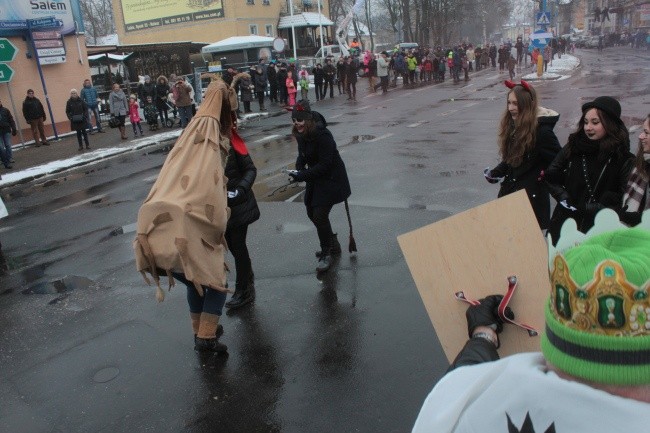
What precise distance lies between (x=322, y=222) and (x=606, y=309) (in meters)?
4.94

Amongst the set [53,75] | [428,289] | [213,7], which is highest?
[213,7]

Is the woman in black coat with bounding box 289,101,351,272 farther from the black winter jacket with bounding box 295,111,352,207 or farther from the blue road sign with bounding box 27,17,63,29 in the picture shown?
the blue road sign with bounding box 27,17,63,29

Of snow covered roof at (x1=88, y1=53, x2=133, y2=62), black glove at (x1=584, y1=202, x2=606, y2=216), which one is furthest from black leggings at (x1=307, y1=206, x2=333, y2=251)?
snow covered roof at (x1=88, y1=53, x2=133, y2=62)

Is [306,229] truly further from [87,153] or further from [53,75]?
[53,75]

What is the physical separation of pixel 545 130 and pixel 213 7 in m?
47.4

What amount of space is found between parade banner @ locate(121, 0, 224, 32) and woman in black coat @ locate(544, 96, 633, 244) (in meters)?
47.3

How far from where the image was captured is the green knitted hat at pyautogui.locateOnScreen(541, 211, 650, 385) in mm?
1105

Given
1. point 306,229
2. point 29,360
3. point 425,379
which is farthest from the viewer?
point 306,229

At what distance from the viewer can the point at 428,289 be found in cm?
199

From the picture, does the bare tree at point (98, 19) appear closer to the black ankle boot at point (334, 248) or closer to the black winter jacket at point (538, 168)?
the black ankle boot at point (334, 248)

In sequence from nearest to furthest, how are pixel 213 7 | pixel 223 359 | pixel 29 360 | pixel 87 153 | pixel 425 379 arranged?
pixel 425 379 < pixel 223 359 < pixel 29 360 < pixel 87 153 < pixel 213 7

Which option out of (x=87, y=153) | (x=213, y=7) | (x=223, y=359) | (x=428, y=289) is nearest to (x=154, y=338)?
(x=223, y=359)

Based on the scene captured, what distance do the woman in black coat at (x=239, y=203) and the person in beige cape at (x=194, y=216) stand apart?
0.42 m

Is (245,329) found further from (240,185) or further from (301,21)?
(301,21)
